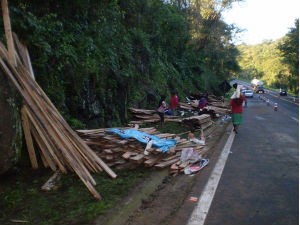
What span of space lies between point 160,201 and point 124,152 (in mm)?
2085

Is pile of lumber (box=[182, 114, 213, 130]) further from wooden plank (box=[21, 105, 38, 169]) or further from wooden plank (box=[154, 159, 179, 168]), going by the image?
wooden plank (box=[21, 105, 38, 169])

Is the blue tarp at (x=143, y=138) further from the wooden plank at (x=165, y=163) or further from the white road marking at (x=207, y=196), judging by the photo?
the white road marking at (x=207, y=196)

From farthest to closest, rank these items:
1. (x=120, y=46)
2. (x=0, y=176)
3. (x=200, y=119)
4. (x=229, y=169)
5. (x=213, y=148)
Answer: (x=120, y=46)
(x=200, y=119)
(x=213, y=148)
(x=229, y=169)
(x=0, y=176)

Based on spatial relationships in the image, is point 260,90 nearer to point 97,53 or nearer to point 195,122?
point 195,122

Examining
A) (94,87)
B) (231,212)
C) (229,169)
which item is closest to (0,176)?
(231,212)

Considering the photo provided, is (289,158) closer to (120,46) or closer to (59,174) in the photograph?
(59,174)

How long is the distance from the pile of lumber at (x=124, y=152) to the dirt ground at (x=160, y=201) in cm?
41

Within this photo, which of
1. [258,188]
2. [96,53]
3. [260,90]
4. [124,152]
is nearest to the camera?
[258,188]

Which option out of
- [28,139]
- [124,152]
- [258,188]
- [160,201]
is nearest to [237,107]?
[124,152]

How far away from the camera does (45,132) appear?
6293 millimetres

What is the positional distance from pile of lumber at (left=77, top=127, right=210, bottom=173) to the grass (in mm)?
361

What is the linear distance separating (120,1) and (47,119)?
36.8ft

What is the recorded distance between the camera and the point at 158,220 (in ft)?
15.8

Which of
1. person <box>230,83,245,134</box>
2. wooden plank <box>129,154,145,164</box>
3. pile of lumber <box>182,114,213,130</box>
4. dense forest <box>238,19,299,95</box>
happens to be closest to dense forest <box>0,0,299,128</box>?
wooden plank <box>129,154,145,164</box>
